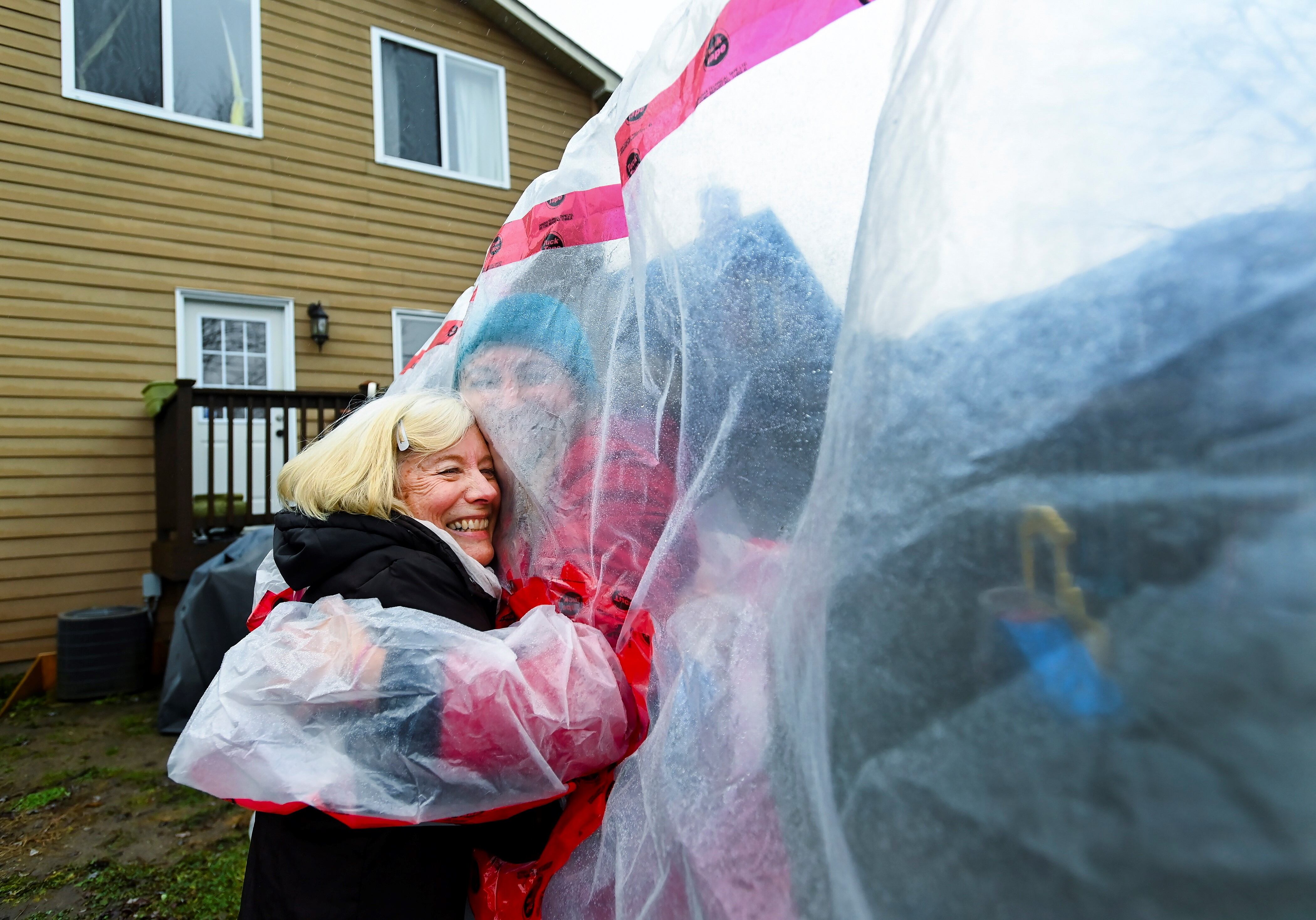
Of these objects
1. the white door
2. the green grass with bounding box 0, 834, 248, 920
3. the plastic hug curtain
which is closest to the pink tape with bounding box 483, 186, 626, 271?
the plastic hug curtain

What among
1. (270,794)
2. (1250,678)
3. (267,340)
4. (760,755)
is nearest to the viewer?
(1250,678)

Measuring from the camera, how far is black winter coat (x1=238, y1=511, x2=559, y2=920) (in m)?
1.20

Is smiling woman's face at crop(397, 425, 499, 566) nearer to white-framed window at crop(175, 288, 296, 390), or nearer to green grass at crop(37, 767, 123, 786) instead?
green grass at crop(37, 767, 123, 786)

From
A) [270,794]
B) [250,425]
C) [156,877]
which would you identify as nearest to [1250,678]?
[270,794]

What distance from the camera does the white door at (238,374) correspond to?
6.28 meters

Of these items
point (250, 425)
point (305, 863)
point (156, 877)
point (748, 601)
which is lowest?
point (156, 877)

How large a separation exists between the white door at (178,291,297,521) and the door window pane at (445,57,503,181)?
2509 mm

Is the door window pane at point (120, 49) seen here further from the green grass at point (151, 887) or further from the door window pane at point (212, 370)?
the green grass at point (151, 887)

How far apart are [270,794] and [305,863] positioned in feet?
1.01

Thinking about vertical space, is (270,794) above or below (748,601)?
below

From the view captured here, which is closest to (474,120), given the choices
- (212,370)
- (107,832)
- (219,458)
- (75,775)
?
(212,370)

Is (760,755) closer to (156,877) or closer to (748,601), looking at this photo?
(748,601)

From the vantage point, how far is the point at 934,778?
1.73 feet

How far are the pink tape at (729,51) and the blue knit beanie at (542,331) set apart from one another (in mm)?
288
